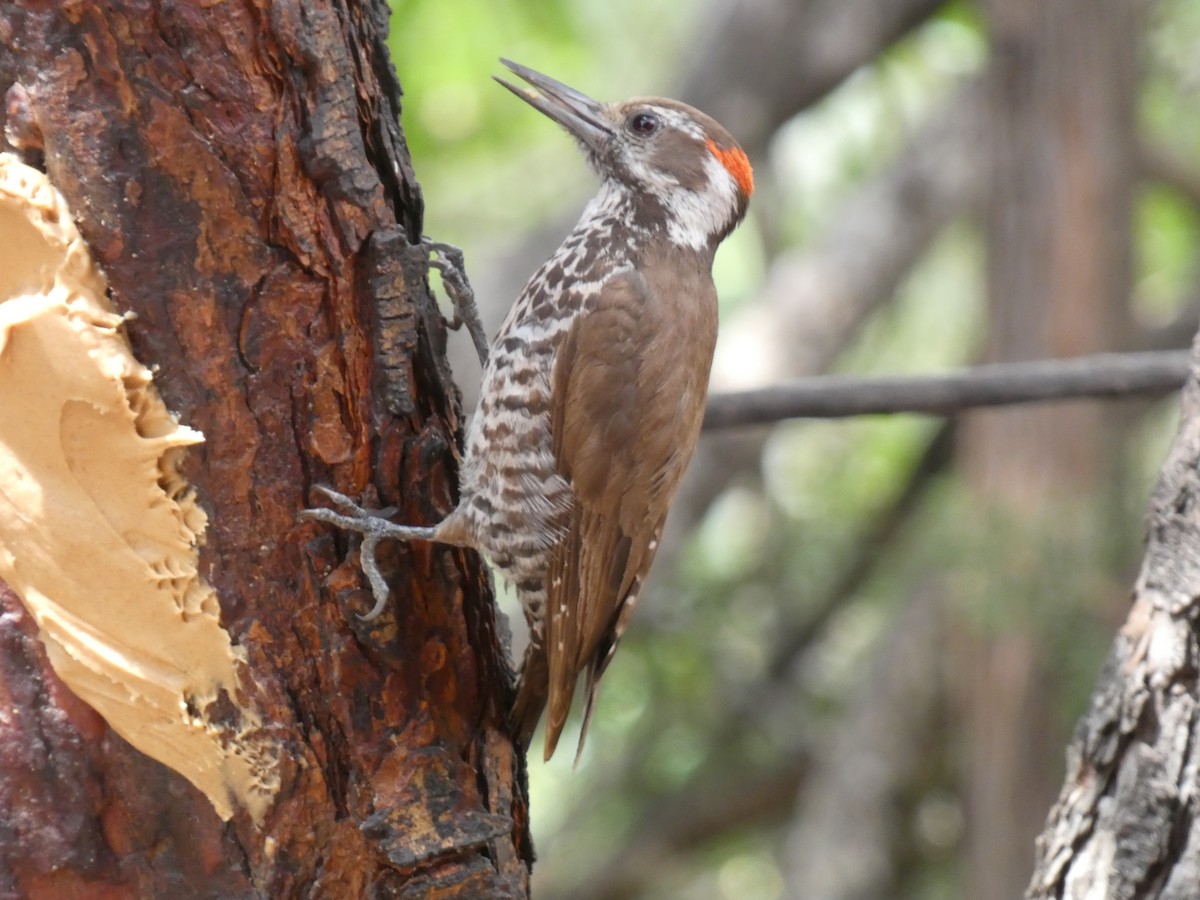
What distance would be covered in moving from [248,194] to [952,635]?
364 centimetres

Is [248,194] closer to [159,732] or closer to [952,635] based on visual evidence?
[159,732]

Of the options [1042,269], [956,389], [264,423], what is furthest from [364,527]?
[1042,269]

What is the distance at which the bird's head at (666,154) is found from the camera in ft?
9.15

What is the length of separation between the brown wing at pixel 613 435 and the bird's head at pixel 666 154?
0.38 m

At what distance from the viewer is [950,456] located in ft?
19.4

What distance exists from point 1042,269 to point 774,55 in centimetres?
131

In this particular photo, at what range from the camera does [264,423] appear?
167 cm

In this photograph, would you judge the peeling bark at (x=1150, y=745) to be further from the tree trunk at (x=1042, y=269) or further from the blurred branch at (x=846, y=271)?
the blurred branch at (x=846, y=271)

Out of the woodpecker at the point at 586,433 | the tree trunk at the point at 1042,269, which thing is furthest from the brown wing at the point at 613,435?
the tree trunk at the point at 1042,269

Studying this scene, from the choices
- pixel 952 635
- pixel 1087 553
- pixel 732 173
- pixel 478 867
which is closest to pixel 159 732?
pixel 478 867

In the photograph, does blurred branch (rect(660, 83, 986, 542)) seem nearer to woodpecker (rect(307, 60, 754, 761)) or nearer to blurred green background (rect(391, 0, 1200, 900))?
blurred green background (rect(391, 0, 1200, 900))

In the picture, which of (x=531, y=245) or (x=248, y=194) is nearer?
(x=248, y=194)

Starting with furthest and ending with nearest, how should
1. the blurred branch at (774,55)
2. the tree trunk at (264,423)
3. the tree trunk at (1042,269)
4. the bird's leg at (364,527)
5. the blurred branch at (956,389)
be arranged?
the blurred branch at (774,55) → the tree trunk at (1042,269) → the blurred branch at (956,389) → the bird's leg at (364,527) → the tree trunk at (264,423)

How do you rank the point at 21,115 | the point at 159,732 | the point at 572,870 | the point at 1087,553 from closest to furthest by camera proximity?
the point at 21,115
the point at 159,732
the point at 1087,553
the point at 572,870
